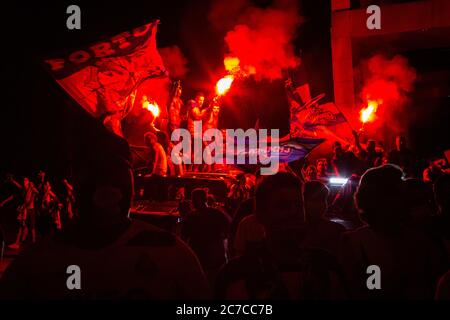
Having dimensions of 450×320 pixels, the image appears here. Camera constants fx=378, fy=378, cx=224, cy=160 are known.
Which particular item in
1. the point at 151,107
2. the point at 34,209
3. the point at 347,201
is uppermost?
the point at 151,107

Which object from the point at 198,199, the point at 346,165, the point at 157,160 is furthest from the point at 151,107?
the point at 198,199

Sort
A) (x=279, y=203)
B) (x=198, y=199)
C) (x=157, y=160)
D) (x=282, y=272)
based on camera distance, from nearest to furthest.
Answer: (x=282, y=272) → (x=279, y=203) → (x=198, y=199) → (x=157, y=160)

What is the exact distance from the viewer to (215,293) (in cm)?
192

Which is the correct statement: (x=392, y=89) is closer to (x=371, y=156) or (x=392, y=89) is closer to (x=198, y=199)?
(x=371, y=156)

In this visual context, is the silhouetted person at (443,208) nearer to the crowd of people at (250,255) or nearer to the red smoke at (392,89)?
the crowd of people at (250,255)

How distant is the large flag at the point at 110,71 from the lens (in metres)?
6.64

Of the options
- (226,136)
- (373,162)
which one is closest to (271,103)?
(226,136)

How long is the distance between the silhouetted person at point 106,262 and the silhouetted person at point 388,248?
89cm

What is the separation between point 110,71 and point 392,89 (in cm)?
1112

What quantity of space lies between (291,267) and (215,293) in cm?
41

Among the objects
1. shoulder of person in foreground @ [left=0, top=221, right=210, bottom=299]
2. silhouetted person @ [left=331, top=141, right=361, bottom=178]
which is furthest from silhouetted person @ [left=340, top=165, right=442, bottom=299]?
silhouetted person @ [left=331, top=141, right=361, bottom=178]

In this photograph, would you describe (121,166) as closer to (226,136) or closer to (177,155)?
(177,155)

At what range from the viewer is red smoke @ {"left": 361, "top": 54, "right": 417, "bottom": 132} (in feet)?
46.3

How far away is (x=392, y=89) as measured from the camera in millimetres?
14219
